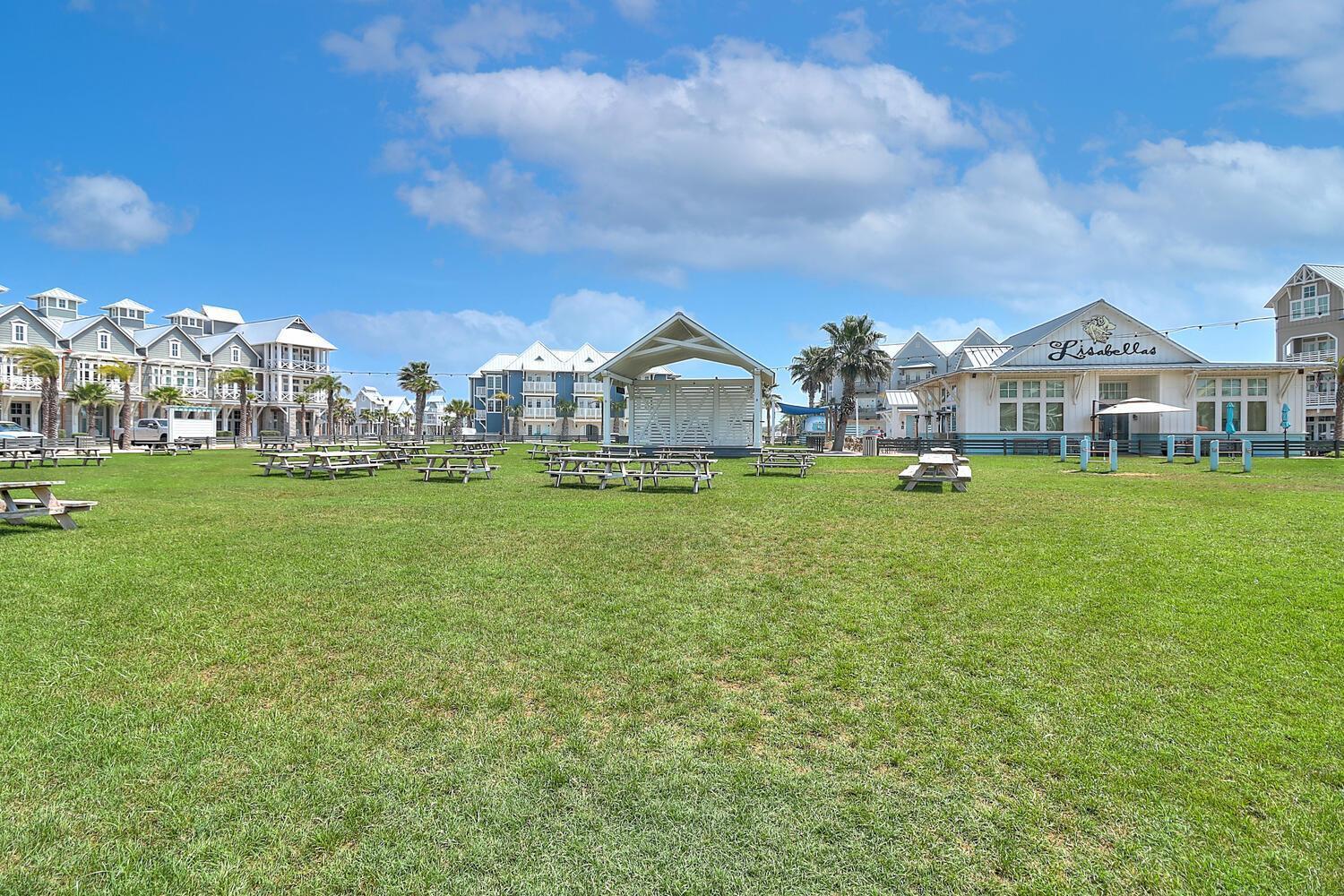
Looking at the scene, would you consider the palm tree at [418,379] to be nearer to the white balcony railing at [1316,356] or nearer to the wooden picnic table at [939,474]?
the wooden picnic table at [939,474]

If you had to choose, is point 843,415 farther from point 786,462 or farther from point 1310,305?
point 1310,305

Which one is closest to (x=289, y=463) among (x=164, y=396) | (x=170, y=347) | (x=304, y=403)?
(x=164, y=396)

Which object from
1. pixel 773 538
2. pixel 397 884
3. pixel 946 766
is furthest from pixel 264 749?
pixel 773 538

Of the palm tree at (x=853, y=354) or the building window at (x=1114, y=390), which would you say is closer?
the building window at (x=1114, y=390)

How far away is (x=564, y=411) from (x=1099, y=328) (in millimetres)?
59767

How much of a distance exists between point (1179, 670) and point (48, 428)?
4800 centimetres

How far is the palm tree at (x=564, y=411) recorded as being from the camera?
3295 inches

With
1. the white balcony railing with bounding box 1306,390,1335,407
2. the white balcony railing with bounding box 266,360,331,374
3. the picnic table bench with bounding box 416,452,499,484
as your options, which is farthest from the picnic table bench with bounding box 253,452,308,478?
the white balcony railing with bounding box 1306,390,1335,407

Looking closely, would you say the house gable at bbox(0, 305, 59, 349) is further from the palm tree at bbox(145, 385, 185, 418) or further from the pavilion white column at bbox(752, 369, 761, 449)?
the pavilion white column at bbox(752, 369, 761, 449)

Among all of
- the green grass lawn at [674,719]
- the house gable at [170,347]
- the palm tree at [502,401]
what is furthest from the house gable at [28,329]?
the green grass lawn at [674,719]

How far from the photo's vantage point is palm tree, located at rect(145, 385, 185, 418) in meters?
52.4

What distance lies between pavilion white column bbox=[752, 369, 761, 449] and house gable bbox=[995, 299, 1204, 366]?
1394 centimetres

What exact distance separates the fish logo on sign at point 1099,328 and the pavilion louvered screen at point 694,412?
17.9m

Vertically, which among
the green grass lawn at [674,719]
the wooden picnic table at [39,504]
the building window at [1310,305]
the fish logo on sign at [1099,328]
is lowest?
the green grass lawn at [674,719]
